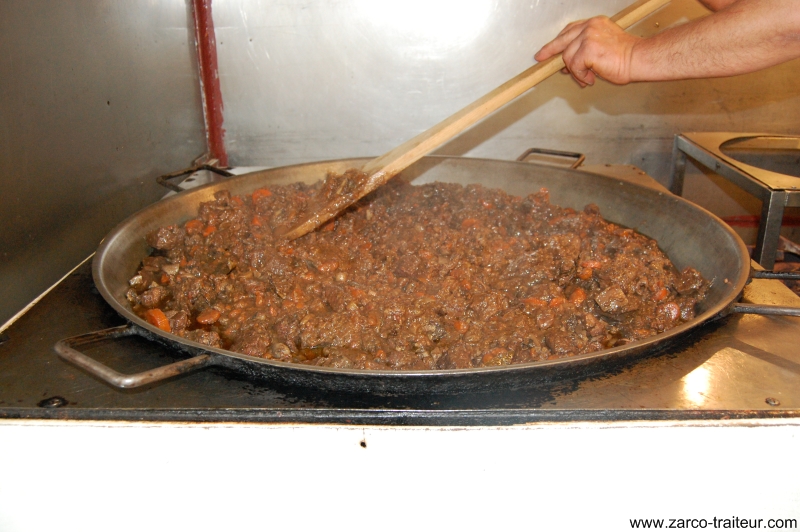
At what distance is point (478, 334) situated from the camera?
6.04 feet

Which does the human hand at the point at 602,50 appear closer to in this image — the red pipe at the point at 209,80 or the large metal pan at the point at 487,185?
the large metal pan at the point at 487,185

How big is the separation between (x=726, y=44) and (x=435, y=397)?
174 cm

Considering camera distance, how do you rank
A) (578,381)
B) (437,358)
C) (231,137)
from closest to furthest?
(578,381) → (437,358) → (231,137)

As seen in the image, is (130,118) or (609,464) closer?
(609,464)

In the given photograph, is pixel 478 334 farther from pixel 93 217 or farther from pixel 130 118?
pixel 130 118

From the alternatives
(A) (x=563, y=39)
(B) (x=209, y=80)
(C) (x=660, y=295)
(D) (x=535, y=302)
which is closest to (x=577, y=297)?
(D) (x=535, y=302)

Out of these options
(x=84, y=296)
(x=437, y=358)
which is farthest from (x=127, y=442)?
(x=437, y=358)

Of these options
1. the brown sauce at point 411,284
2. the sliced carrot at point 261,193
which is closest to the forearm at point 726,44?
the brown sauce at point 411,284

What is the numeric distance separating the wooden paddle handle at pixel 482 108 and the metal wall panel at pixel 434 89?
3.81ft

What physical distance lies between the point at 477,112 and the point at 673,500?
169cm

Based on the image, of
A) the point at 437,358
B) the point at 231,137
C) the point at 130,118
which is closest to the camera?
the point at 437,358

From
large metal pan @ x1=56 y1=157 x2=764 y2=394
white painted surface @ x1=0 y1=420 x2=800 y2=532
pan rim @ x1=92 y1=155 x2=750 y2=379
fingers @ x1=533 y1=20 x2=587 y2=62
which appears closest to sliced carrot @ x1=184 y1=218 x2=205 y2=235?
large metal pan @ x1=56 y1=157 x2=764 y2=394

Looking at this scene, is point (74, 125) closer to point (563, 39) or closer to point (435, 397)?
point (435, 397)

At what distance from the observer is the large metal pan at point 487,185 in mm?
1393
